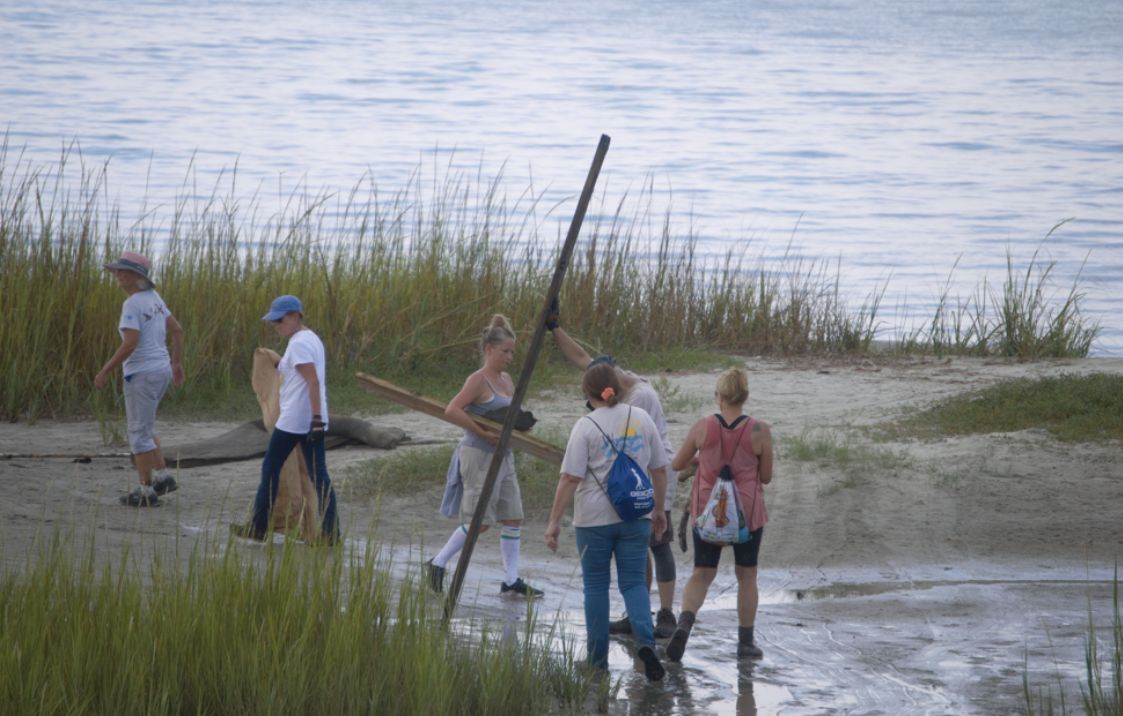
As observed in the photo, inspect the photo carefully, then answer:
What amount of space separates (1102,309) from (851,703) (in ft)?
71.2

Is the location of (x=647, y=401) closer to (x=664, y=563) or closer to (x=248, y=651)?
(x=664, y=563)

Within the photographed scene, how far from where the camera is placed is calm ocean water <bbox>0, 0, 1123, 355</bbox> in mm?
37375

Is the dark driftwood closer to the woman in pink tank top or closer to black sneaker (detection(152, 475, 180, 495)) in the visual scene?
black sneaker (detection(152, 475, 180, 495))

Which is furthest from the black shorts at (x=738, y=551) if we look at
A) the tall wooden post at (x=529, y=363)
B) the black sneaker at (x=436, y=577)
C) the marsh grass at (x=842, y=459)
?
the marsh grass at (x=842, y=459)

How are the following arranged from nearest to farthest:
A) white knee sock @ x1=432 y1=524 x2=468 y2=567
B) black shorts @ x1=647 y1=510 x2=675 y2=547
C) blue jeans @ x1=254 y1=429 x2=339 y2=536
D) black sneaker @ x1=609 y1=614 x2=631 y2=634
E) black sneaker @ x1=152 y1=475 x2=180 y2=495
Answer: black shorts @ x1=647 y1=510 x2=675 y2=547
black sneaker @ x1=609 y1=614 x2=631 y2=634
white knee sock @ x1=432 y1=524 x2=468 y2=567
blue jeans @ x1=254 y1=429 x2=339 y2=536
black sneaker @ x1=152 y1=475 x2=180 y2=495

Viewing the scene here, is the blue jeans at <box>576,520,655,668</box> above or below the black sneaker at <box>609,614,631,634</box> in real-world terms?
above

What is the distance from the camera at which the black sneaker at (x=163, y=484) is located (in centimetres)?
1055

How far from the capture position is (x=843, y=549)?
1022 cm

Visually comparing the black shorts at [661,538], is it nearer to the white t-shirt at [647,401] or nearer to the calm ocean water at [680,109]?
the white t-shirt at [647,401]

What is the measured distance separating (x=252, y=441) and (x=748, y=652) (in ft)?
19.0

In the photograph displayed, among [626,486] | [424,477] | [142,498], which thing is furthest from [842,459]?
[142,498]

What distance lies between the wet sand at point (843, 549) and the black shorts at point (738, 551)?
495mm

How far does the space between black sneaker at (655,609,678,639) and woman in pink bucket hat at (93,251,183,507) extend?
3859 millimetres

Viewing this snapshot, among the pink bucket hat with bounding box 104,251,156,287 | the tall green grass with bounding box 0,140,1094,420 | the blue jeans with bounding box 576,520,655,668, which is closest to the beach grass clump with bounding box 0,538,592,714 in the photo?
the blue jeans with bounding box 576,520,655,668
